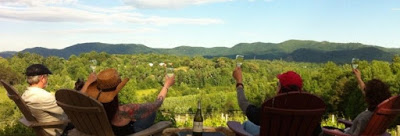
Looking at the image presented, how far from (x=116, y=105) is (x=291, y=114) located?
1.19m

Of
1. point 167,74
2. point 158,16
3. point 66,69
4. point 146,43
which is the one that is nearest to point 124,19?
point 158,16

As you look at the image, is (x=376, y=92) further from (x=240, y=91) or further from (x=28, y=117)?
(x=28, y=117)

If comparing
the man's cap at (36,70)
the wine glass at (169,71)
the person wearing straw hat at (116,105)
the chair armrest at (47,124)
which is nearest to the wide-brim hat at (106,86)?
→ the person wearing straw hat at (116,105)

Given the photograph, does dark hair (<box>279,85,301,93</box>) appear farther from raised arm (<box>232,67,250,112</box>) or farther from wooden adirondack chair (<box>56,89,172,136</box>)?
wooden adirondack chair (<box>56,89,172,136</box>)

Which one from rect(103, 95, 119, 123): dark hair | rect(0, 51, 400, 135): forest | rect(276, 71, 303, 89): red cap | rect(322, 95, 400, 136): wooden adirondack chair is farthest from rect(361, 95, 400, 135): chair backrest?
rect(0, 51, 400, 135): forest

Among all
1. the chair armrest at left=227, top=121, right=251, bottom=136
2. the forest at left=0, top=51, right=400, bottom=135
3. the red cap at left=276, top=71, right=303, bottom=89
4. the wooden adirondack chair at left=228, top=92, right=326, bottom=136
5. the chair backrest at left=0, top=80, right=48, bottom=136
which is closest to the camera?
the wooden adirondack chair at left=228, top=92, right=326, bottom=136

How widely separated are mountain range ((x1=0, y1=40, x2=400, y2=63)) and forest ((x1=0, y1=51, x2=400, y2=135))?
28.6 m

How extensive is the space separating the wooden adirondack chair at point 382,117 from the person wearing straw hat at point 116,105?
1.37 m

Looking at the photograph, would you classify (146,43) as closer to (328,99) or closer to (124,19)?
(124,19)

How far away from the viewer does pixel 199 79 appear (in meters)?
68.8

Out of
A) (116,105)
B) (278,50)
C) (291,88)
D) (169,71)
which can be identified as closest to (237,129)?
(291,88)

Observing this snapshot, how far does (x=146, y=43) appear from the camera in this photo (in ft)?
456

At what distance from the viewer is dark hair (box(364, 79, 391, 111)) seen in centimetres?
312

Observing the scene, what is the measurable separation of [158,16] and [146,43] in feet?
47.7
